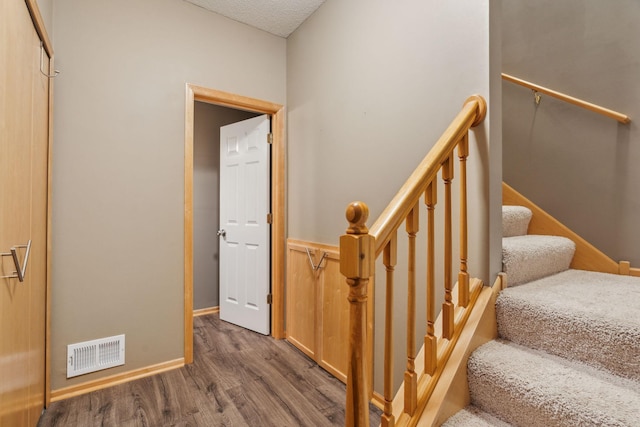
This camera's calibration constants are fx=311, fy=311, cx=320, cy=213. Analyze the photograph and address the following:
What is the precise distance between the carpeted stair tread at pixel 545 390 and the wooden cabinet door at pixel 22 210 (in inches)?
65.9

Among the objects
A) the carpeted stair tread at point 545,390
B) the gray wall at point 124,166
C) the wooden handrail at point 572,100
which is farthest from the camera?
the gray wall at point 124,166

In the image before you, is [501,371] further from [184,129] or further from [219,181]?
[219,181]

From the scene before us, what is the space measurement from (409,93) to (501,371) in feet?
4.52

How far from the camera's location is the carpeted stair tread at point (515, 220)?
6.29 ft

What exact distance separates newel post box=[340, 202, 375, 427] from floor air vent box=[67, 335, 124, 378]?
1904 millimetres

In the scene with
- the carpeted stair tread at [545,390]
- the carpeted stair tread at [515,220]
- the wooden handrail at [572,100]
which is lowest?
the carpeted stair tread at [545,390]

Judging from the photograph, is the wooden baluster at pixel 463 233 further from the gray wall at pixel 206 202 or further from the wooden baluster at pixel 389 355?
the gray wall at pixel 206 202

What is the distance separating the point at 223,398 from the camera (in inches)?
74.9

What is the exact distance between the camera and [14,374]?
3.91ft

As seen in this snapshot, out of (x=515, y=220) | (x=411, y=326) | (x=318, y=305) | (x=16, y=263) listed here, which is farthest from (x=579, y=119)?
(x=16, y=263)

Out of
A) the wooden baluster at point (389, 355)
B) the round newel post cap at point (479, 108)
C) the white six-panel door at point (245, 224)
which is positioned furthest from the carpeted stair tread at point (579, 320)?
the white six-panel door at point (245, 224)

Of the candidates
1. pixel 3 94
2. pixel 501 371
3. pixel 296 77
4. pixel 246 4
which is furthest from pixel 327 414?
pixel 246 4

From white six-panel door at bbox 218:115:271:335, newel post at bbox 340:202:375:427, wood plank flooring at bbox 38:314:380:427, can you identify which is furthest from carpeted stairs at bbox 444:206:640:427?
white six-panel door at bbox 218:115:271:335

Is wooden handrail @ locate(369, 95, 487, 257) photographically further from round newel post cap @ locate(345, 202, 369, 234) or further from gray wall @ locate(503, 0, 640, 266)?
gray wall @ locate(503, 0, 640, 266)
